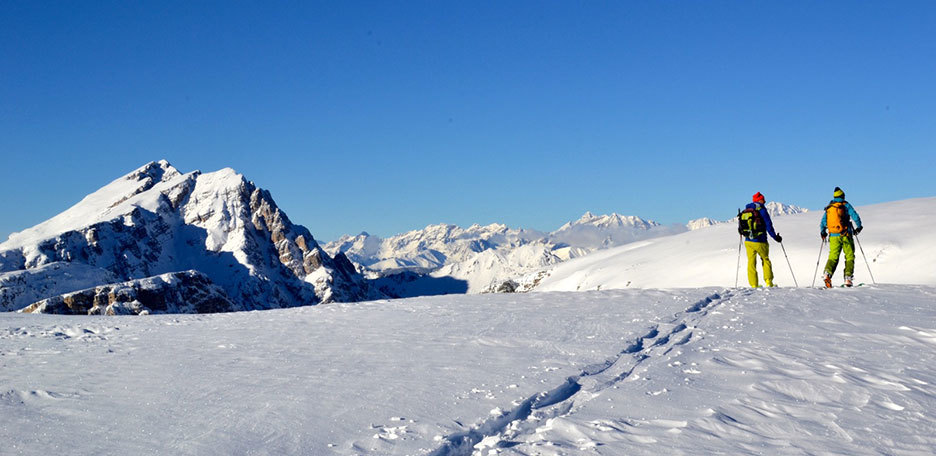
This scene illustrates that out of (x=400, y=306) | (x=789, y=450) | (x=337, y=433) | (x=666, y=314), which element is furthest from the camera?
(x=400, y=306)

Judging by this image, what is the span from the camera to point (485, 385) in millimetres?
7527

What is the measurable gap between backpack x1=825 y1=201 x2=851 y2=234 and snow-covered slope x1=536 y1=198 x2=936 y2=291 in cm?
819

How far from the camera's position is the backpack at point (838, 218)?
61.2ft

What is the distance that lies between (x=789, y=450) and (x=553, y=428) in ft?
6.43

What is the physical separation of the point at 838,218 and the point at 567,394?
15121 mm

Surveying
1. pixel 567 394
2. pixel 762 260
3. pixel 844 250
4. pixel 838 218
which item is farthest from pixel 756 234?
pixel 567 394

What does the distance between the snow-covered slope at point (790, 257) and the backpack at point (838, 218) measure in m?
8.19

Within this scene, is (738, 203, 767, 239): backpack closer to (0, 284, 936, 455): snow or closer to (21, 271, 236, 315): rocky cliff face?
(0, 284, 936, 455): snow

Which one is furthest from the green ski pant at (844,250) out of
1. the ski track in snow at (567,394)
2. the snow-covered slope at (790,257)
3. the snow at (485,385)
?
the ski track in snow at (567,394)

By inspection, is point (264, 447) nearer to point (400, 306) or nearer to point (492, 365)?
point (492, 365)

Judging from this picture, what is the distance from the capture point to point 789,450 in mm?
5332

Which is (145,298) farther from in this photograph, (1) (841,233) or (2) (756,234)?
(1) (841,233)

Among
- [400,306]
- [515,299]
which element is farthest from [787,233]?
[400,306]

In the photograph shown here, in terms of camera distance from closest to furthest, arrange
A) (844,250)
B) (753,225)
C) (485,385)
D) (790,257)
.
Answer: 1. (485,385)
2. (844,250)
3. (753,225)
4. (790,257)
